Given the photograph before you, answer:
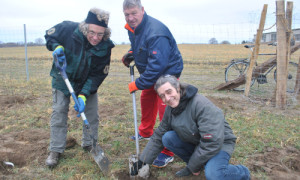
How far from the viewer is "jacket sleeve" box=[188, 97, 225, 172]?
2301 mm

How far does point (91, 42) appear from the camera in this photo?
2.96m

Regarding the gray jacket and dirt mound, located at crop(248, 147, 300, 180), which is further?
dirt mound, located at crop(248, 147, 300, 180)

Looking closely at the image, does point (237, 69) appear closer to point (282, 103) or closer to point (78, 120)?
point (282, 103)

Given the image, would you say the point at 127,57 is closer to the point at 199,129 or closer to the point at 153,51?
the point at 153,51

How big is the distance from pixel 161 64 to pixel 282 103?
3.97 metres

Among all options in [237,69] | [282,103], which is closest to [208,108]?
[282,103]

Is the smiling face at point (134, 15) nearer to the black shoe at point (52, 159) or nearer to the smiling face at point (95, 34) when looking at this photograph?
the smiling face at point (95, 34)

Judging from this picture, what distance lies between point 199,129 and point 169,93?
44cm

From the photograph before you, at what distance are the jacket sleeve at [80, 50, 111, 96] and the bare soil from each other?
3.02ft

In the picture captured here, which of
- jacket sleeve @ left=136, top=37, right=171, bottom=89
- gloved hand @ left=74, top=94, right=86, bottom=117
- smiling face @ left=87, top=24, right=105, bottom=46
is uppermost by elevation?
smiling face @ left=87, top=24, right=105, bottom=46

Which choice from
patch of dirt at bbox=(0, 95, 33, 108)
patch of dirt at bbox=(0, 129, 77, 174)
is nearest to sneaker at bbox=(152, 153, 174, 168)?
patch of dirt at bbox=(0, 129, 77, 174)

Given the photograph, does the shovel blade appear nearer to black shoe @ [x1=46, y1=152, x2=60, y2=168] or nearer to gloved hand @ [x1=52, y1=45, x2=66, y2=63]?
black shoe @ [x1=46, y1=152, x2=60, y2=168]

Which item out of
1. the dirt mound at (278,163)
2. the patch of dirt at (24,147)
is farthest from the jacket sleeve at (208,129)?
the patch of dirt at (24,147)

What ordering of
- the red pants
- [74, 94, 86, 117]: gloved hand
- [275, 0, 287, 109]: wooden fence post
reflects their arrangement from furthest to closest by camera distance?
[275, 0, 287, 109]: wooden fence post → the red pants → [74, 94, 86, 117]: gloved hand
